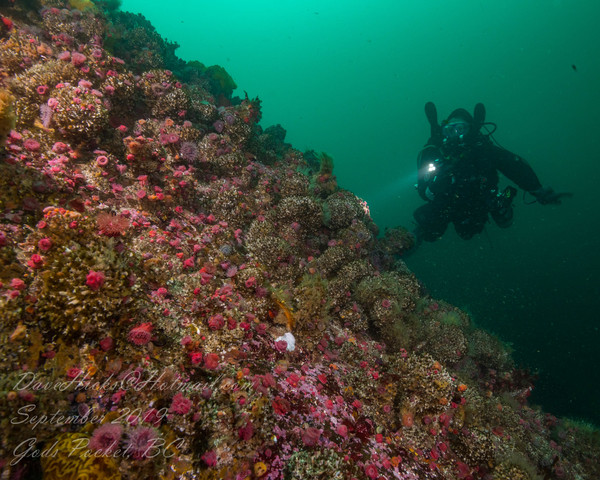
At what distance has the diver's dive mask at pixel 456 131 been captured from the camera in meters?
15.6

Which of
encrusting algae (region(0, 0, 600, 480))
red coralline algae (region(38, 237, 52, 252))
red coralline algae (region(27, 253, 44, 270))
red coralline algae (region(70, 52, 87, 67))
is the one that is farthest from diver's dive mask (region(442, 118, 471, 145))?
red coralline algae (region(27, 253, 44, 270))

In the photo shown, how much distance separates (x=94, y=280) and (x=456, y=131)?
1848 centimetres

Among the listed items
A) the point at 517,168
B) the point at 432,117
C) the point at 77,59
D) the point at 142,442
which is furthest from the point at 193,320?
the point at 432,117

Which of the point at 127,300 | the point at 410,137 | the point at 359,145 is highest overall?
the point at 410,137

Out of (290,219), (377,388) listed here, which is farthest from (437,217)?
(377,388)

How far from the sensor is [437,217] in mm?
18266

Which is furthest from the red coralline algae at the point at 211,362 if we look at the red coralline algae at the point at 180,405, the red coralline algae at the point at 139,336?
the red coralline algae at the point at 139,336

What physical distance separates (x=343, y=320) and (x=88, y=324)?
634 cm

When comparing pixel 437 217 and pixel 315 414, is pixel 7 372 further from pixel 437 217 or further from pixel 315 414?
pixel 437 217

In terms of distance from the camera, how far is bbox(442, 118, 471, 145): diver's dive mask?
15.6 metres

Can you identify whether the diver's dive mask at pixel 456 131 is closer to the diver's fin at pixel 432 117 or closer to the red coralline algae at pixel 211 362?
the diver's fin at pixel 432 117

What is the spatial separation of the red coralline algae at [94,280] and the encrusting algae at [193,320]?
17mm

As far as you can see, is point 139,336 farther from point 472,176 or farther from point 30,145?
point 472,176

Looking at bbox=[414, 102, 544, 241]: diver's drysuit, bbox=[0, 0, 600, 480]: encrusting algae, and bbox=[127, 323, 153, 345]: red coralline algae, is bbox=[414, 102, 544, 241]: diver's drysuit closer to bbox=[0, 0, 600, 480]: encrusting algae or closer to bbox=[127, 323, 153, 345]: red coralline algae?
bbox=[0, 0, 600, 480]: encrusting algae
